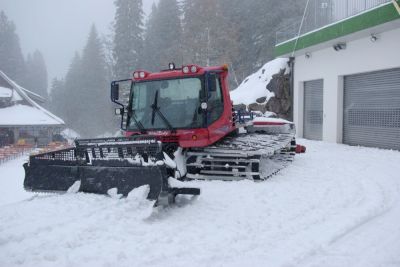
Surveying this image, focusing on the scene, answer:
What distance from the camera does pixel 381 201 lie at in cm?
653

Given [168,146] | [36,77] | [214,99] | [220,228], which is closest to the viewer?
[220,228]

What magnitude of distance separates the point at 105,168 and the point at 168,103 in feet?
8.57

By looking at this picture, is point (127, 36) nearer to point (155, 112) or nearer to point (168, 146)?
point (155, 112)

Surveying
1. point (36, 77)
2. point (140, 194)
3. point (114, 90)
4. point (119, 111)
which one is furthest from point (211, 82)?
point (36, 77)

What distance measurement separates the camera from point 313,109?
19312mm

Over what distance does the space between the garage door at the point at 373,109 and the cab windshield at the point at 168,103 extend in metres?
8.48

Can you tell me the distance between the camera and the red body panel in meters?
8.16

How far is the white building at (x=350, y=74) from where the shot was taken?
45.2ft

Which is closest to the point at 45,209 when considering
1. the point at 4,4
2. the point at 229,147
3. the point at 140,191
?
the point at 140,191

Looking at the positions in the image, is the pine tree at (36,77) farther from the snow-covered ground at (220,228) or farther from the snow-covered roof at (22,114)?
the snow-covered ground at (220,228)

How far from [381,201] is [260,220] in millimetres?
2253

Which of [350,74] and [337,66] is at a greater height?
[337,66]

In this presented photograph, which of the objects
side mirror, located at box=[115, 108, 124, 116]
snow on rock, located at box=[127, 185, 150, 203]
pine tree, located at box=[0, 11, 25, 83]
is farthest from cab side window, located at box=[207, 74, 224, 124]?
pine tree, located at box=[0, 11, 25, 83]

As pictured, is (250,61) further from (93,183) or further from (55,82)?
(55,82)
